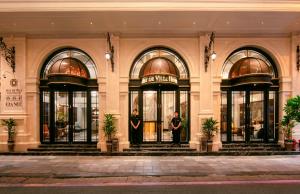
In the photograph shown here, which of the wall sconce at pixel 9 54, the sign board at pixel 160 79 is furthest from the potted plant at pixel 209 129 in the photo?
the wall sconce at pixel 9 54

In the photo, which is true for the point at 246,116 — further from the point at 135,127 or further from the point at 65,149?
the point at 65,149

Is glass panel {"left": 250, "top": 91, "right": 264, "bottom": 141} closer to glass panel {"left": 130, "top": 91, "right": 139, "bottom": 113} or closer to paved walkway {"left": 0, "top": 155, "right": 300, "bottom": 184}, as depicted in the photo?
paved walkway {"left": 0, "top": 155, "right": 300, "bottom": 184}

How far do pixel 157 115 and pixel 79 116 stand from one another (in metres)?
4.16

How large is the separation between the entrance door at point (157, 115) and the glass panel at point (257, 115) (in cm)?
422

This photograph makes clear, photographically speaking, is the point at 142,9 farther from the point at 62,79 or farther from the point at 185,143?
the point at 185,143

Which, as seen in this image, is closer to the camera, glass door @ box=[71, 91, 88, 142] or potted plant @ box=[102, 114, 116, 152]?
potted plant @ box=[102, 114, 116, 152]

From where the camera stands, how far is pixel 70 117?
44.1 feet

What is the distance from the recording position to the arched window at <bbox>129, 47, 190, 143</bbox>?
525 inches

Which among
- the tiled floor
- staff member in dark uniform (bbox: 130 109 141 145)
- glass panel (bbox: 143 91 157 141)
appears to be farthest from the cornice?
the tiled floor

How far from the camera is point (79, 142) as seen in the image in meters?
13.5

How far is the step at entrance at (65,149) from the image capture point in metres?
12.3

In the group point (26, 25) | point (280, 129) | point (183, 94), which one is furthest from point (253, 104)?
point (26, 25)

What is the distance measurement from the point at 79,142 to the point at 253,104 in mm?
9494

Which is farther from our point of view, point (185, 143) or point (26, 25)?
point (185, 143)
